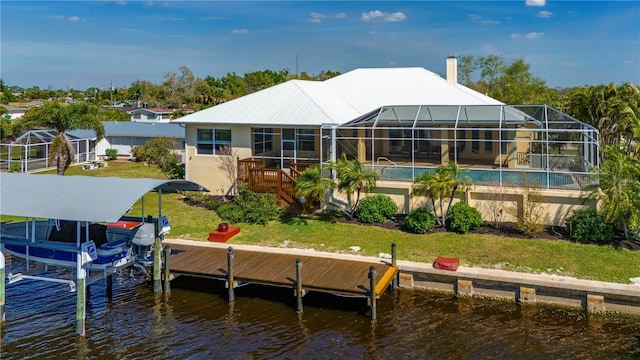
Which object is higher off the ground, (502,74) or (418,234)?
(502,74)

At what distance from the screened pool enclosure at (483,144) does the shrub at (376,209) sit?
1299 mm

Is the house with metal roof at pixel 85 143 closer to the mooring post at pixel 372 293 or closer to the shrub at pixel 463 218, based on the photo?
the shrub at pixel 463 218

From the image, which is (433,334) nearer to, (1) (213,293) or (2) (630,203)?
(1) (213,293)

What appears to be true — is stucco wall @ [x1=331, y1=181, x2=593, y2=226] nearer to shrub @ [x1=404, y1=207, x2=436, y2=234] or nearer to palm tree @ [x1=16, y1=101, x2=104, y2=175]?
shrub @ [x1=404, y1=207, x2=436, y2=234]

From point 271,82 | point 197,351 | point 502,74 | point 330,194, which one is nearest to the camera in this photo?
point 197,351

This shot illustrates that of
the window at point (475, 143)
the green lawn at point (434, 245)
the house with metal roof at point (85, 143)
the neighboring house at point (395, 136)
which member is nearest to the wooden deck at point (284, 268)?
the green lawn at point (434, 245)

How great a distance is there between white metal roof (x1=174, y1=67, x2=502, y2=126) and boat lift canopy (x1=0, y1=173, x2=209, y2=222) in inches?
Result: 403

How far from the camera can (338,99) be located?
102ft

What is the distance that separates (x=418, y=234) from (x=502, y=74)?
40.3 meters

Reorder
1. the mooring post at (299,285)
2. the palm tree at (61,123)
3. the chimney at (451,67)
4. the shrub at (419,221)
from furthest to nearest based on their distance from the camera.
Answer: the chimney at (451,67), the palm tree at (61,123), the shrub at (419,221), the mooring post at (299,285)

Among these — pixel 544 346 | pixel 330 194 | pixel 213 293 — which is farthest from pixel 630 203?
pixel 213 293

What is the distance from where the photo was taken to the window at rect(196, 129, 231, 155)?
27281mm

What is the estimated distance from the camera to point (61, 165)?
91.5 feet

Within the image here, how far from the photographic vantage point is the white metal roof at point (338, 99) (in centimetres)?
2639
